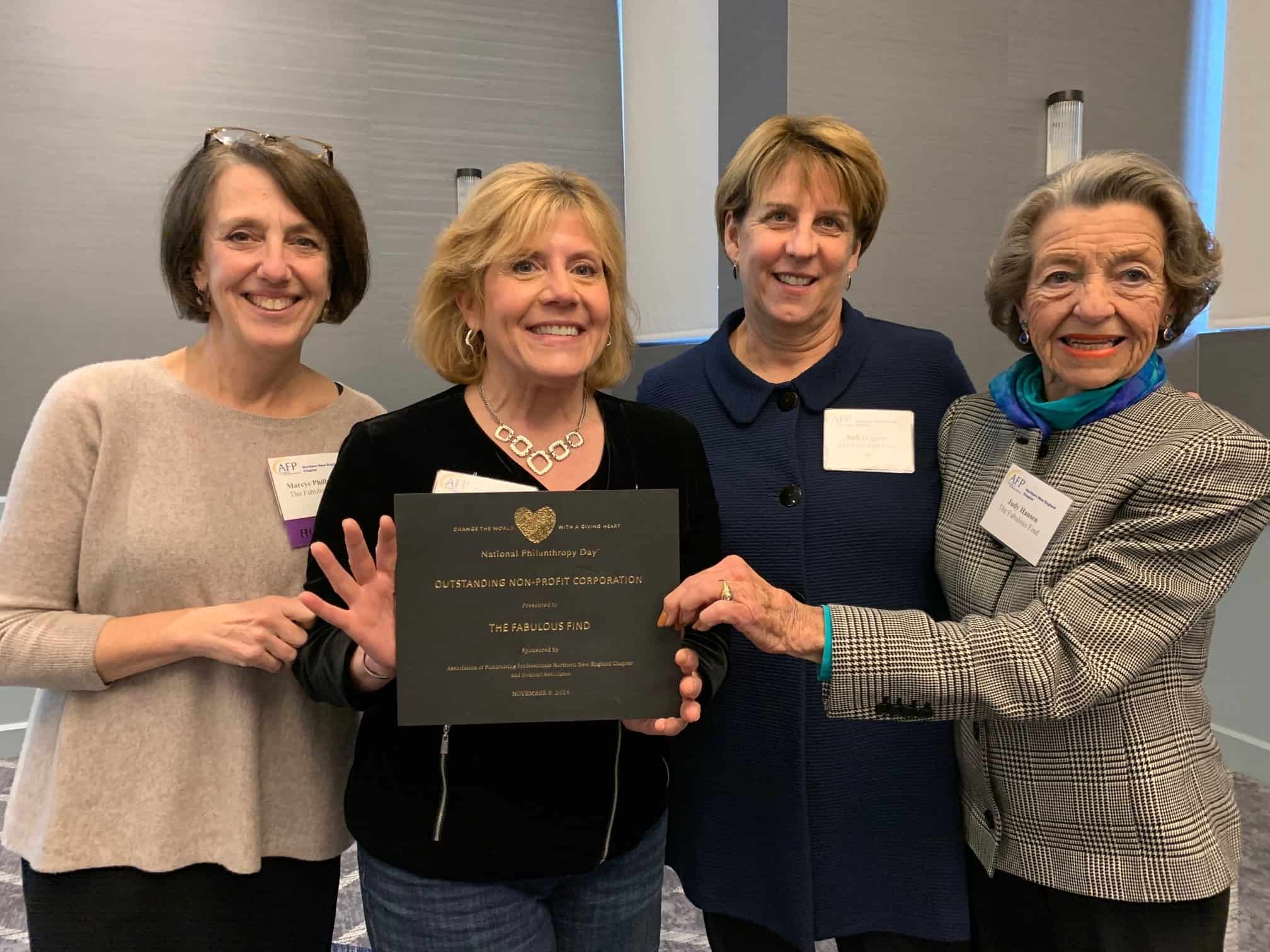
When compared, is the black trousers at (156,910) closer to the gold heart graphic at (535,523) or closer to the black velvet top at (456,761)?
the black velvet top at (456,761)

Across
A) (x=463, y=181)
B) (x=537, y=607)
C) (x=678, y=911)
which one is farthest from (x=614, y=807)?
(x=463, y=181)

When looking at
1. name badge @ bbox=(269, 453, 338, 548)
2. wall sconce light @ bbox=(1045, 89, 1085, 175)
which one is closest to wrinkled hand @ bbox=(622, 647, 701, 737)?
name badge @ bbox=(269, 453, 338, 548)

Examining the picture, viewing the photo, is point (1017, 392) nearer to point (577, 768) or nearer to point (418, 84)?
point (577, 768)

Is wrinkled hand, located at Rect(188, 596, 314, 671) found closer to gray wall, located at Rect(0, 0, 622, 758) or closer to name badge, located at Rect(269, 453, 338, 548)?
name badge, located at Rect(269, 453, 338, 548)

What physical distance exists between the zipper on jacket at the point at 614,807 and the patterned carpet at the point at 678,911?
143 centimetres

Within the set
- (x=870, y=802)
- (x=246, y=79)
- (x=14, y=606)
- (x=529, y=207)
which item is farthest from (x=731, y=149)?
(x=14, y=606)

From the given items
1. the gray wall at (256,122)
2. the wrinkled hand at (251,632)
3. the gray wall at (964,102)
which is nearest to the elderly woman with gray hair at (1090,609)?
the wrinkled hand at (251,632)

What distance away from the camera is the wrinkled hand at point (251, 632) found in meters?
1.25

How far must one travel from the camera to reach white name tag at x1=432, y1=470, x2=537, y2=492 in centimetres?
127

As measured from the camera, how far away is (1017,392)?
1487 millimetres

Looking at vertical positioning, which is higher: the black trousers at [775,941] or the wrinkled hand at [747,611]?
the wrinkled hand at [747,611]

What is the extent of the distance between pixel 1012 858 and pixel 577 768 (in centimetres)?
78

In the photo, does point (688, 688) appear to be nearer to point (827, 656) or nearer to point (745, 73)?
point (827, 656)

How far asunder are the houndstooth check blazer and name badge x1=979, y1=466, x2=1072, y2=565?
19 millimetres
